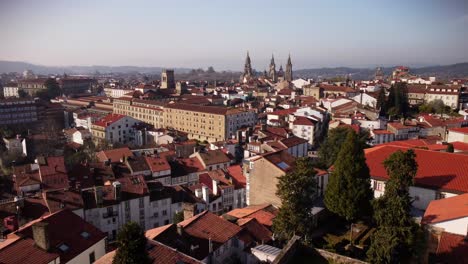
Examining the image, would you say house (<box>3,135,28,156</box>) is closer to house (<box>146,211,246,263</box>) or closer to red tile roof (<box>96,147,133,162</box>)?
red tile roof (<box>96,147,133,162</box>)

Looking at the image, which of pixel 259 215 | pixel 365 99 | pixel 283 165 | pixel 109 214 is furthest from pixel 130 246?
pixel 365 99

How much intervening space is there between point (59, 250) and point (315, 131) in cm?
4893

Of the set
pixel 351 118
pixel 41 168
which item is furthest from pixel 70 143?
pixel 351 118

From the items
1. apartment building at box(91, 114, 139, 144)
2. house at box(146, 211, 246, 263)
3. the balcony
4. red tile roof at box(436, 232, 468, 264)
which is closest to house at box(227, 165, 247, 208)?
the balcony

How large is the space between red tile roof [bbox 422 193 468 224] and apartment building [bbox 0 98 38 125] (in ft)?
264

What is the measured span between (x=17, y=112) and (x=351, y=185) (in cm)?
7745

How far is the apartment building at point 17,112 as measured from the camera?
7819 centimetres

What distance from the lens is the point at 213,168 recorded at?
45.6 m

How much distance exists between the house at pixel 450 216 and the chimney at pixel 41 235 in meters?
18.6

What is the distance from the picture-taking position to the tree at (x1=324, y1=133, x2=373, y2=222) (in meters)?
22.8

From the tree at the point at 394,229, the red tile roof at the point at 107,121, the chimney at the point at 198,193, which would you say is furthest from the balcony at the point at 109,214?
the red tile roof at the point at 107,121

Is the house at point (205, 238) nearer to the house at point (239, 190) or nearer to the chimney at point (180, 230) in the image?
the chimney at point (180, 230)

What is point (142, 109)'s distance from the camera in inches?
3578

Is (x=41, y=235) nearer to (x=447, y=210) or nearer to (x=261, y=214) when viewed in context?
(x=261, y=214)
